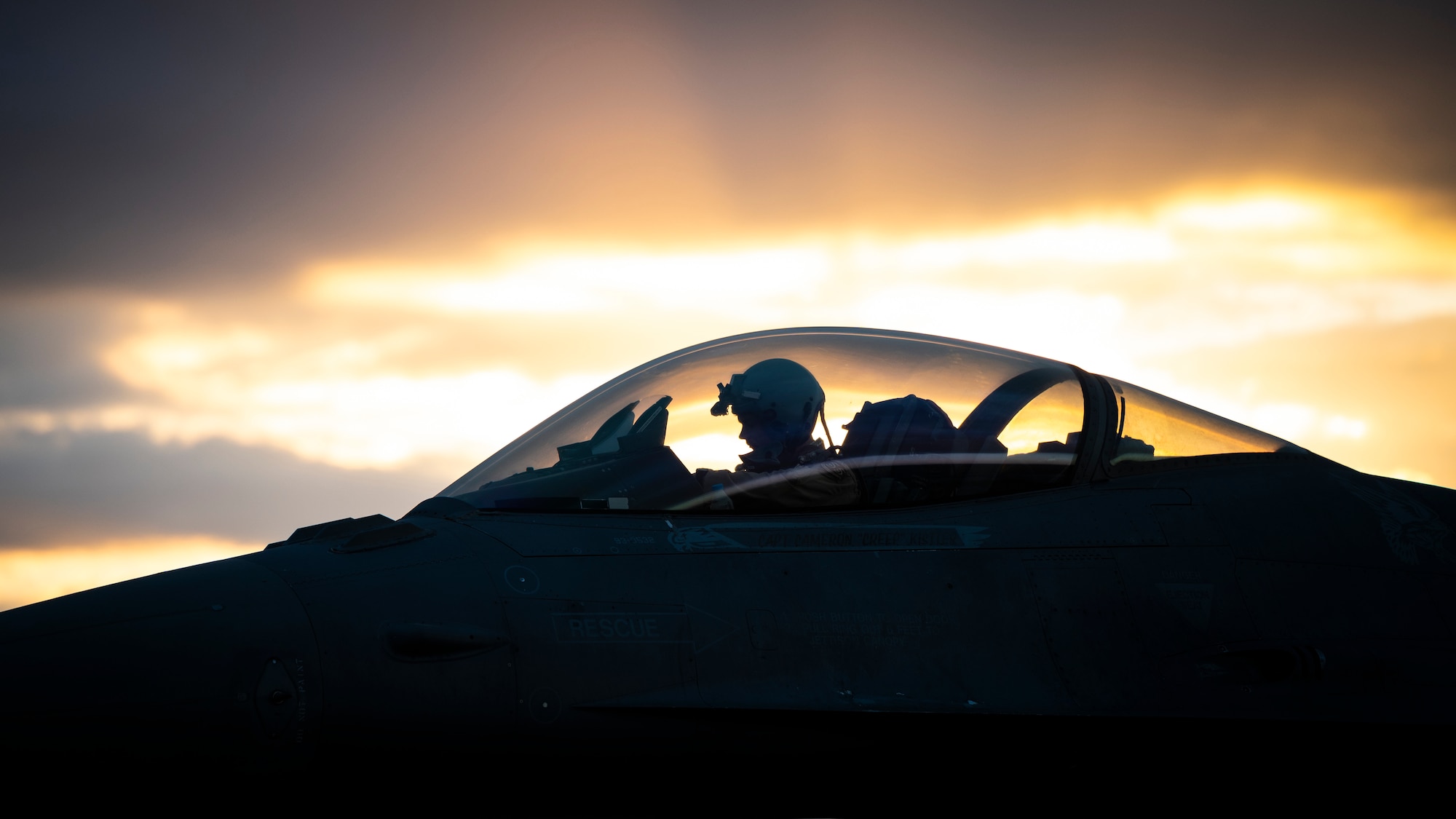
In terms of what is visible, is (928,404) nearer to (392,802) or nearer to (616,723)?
(616,723)

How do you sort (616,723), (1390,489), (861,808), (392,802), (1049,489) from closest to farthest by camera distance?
(392,802), (616,723), (861,808), (1049,489), (1390,489)

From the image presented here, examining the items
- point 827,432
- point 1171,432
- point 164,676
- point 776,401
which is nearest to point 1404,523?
point 1171,432

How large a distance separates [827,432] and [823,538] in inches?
30.0

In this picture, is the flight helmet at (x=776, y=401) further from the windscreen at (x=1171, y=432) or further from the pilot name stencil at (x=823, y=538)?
the windscreen at (x=1171, y=432)

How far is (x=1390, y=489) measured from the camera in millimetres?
5906

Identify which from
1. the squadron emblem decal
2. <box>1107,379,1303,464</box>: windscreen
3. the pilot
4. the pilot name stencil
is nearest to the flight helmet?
the pilot

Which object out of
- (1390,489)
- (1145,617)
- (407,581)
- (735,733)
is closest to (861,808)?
(735,733)

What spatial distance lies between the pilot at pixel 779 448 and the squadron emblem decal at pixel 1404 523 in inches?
113

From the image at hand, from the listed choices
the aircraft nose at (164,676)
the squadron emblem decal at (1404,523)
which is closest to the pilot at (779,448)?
the aircraft nose at (164,676)

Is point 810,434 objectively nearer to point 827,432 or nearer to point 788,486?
point 827,432

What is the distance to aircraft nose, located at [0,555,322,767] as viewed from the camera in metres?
3.27

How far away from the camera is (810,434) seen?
204 inches

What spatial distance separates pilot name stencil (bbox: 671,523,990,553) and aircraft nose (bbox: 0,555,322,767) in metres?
1.56

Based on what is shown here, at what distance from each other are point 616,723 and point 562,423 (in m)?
1.84
